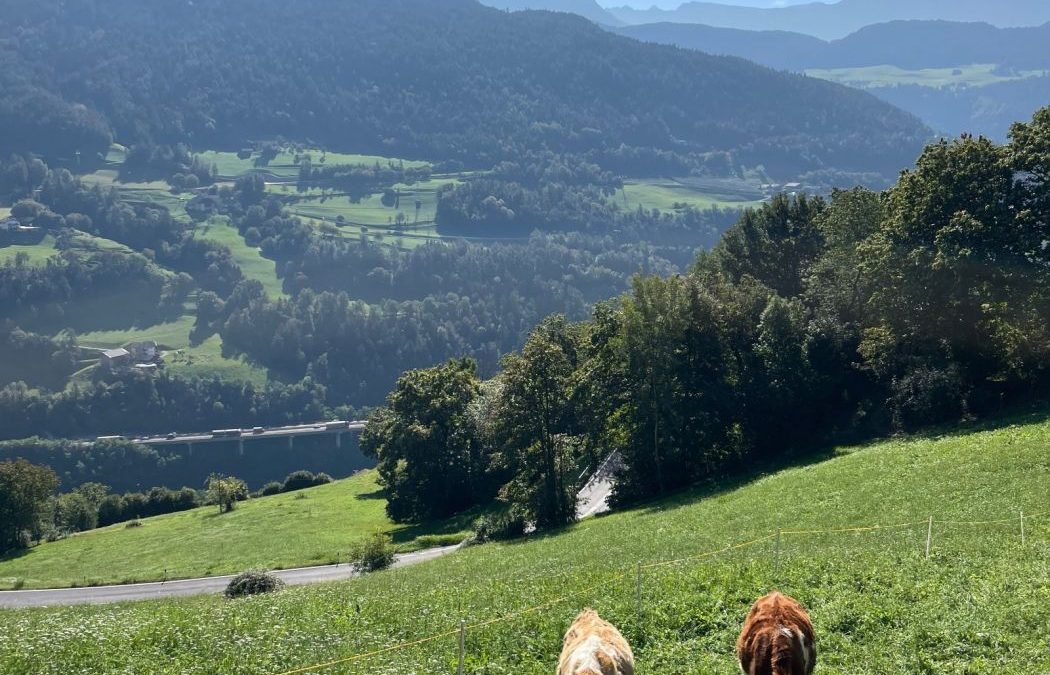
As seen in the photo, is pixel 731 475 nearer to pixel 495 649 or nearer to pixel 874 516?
pixel 874 516

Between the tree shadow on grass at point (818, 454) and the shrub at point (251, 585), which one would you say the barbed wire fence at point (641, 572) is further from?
the shrub at point (251, 585)

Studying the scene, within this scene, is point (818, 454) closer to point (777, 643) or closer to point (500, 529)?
point (500, 529)

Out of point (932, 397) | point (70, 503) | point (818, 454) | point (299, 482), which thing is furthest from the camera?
point (299, 482)

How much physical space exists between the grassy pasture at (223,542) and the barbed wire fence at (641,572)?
37.3 meters

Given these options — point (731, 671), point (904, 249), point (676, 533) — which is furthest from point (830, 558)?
point (904, 249)

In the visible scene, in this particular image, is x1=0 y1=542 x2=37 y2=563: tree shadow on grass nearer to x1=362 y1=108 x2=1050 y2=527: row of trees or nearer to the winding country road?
the winding country road

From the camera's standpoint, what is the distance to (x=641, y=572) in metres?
24.8

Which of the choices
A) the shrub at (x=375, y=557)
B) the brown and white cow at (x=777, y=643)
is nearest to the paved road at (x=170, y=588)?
the shrub at (x=375, y=557)

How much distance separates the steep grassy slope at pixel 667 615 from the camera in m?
18.1

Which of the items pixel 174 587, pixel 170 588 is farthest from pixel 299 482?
pixel 170 588

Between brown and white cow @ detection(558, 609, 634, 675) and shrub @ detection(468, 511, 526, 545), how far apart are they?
40.5 metres

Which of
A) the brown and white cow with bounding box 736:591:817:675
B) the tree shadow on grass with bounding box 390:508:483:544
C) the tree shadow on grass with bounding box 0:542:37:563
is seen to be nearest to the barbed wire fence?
the brown and white cow with bounding box 736:591:817:675

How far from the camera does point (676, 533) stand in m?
37.8

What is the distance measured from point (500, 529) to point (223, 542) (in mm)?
29129
